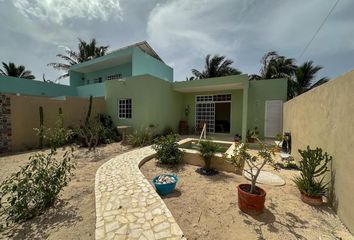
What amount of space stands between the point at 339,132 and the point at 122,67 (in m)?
14.6

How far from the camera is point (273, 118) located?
9305 millimetres

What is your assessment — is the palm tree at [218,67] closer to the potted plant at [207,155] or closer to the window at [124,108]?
the window at [124,108]

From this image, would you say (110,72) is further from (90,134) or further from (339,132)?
(339,132)

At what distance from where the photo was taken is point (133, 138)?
325 inches

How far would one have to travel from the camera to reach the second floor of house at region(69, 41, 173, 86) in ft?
39.7

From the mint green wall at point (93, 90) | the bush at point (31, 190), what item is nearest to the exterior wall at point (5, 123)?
the bush at point (31, 190)

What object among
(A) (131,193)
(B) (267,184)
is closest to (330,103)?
(B) (267,184)

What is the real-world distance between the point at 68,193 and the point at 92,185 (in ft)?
1.67

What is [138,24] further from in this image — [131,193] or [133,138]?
[131,193]

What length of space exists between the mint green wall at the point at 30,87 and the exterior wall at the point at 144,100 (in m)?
6.48

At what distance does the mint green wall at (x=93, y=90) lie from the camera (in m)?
13.1

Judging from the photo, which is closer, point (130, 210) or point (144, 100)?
point (130, 210)

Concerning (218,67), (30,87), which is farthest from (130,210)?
(218,67)

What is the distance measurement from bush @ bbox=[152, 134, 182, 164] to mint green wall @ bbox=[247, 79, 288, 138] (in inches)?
245
